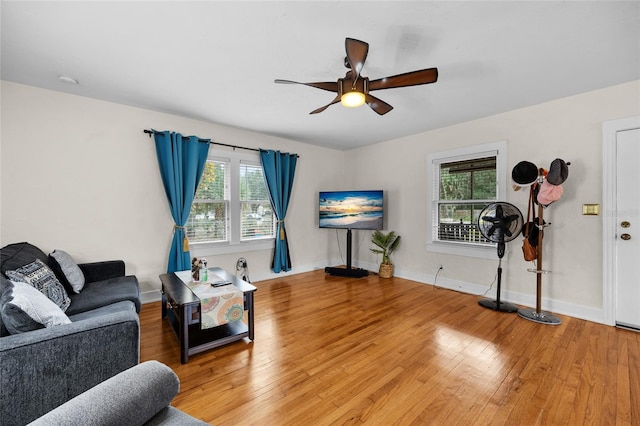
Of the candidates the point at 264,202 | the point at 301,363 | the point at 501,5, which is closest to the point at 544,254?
the point at 501,5

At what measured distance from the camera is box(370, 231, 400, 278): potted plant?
4668mm

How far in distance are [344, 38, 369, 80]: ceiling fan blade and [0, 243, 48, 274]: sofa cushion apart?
2.91 meters

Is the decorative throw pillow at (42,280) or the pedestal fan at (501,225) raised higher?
the pedestal fan at (501,225)

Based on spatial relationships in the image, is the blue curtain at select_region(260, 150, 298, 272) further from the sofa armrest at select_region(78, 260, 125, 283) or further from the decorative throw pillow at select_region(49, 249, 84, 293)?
the decorative throw pillow at select_region(49, 249, 84, 293)

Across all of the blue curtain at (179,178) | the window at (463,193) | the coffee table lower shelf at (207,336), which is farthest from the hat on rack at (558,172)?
the blue curtain at (179,178)

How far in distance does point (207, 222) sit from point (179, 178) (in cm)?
79

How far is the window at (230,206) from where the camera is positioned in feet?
12.9

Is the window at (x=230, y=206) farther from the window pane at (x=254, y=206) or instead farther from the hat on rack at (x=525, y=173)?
the hat on rack at (x=525, y=173)

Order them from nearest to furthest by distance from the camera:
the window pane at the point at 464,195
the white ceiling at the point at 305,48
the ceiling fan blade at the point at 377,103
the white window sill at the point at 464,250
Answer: the white ceiling at the point at 305,48 → the ceiling fan blade at the point at 377,103 → the white window sill at the point at 464,250 → the window pane at the point at 464,195

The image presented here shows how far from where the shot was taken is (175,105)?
326cm

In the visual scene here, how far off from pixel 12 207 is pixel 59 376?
2.52 meters

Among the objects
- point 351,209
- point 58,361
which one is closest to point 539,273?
point 351,209

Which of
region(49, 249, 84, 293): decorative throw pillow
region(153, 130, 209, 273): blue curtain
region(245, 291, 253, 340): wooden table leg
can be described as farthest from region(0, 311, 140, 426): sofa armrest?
region(153, 130, 209, 273): blue curtain

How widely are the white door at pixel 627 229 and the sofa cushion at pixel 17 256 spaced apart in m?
5.52
